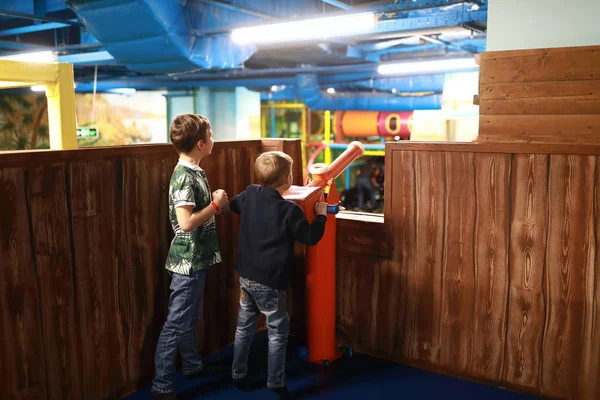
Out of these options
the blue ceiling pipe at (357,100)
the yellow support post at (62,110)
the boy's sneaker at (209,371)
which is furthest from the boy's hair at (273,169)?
the blue ceiling pipe at (357,100)

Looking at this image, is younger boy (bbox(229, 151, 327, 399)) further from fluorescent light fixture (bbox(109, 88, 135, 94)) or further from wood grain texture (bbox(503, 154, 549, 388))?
fluorescent light fixture (bbox(109, 88, 135, 94))

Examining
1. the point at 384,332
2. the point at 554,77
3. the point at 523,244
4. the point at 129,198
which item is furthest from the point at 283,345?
the point at 554,77

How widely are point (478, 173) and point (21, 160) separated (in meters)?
2.11

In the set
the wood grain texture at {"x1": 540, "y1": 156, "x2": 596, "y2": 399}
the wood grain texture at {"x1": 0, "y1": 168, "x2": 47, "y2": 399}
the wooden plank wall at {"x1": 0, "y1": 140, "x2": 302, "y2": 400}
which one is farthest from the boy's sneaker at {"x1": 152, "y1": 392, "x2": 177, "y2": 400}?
the wood grain texture at {"x1": 540, "y1": 156, "x2": 596, "y2": 399}

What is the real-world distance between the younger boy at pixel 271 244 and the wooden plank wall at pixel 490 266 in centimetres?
62

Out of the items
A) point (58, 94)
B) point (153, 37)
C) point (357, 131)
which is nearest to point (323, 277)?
point (58, 94)

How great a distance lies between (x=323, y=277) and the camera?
2.92 metres

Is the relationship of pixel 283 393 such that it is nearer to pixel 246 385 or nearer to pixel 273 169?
pixel 246 385

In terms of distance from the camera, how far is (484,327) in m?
2.70

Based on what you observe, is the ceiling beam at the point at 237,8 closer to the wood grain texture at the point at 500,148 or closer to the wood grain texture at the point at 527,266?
the wood grain texture at the point at 500,148

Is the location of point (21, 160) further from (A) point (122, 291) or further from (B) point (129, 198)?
(A) point (122, 291)

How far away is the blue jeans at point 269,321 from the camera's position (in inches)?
98.5

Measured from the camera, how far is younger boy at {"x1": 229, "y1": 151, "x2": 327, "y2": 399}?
2.42 metres

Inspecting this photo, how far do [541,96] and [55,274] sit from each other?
7.71 ft
